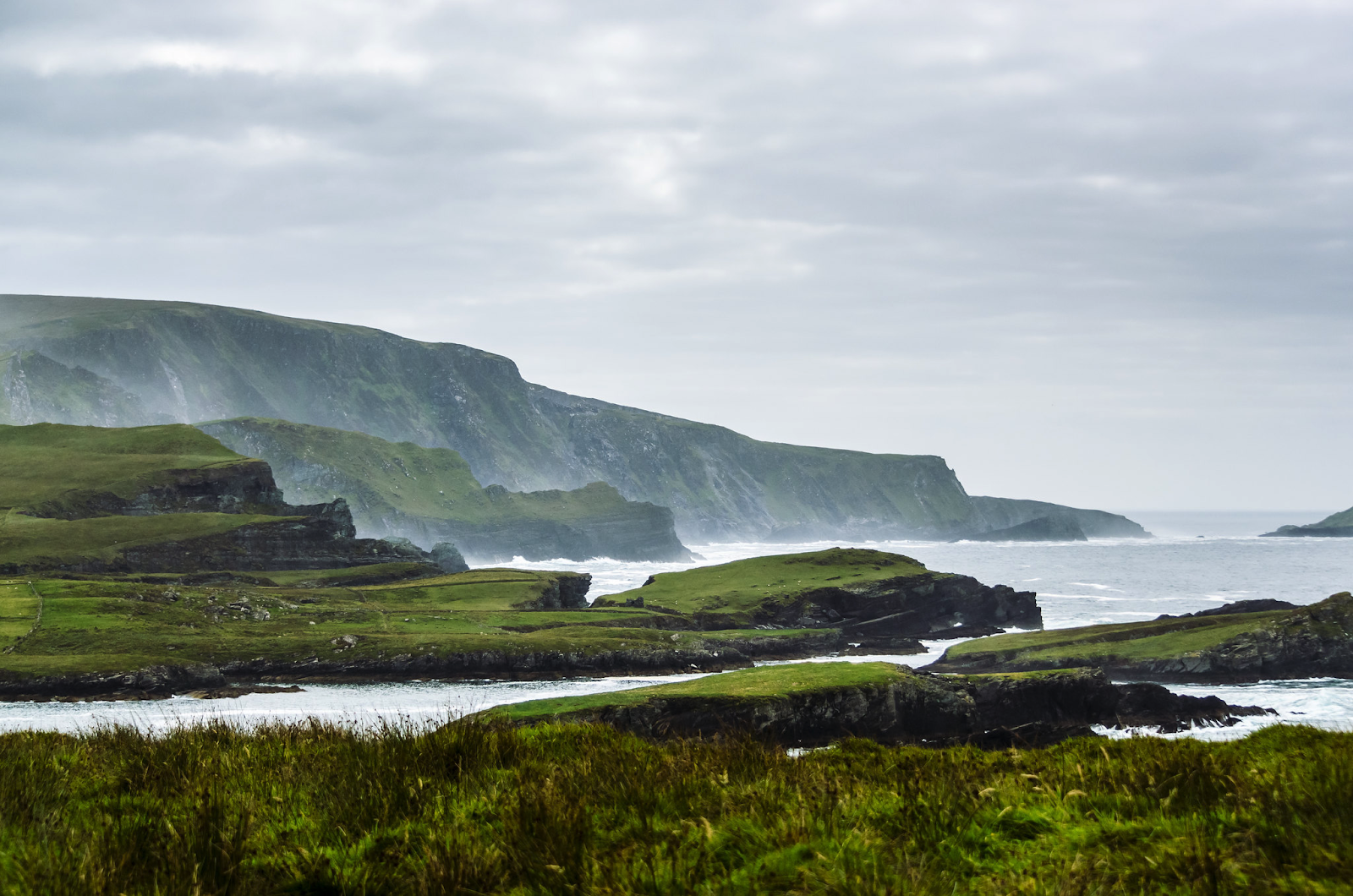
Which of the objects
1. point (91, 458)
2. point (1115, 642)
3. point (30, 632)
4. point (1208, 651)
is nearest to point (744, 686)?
point (1208, 651)

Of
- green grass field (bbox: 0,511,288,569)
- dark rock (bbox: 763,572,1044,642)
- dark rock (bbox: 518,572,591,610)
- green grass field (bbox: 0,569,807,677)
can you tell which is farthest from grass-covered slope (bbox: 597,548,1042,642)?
green grass field (bbox: 0,511,288,569)

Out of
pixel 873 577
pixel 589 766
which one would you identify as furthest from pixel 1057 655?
pixel 589 766

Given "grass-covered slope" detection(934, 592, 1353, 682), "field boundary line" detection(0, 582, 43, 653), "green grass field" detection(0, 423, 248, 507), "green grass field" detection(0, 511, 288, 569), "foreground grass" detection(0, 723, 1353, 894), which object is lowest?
"grass-covered slope" detection(934, 592, 1353, 682)

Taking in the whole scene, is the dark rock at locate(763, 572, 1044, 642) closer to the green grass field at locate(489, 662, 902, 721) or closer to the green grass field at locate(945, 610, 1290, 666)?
the green grass field at locate(945, 610, 1290, 666)

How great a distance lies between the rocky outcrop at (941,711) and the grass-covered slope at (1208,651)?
16.7 m

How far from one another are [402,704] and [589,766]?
57119mm

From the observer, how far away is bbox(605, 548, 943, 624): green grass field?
11275 centimetres

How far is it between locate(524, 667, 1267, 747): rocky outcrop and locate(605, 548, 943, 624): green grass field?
5067 cm

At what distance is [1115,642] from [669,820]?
8274 centimetres

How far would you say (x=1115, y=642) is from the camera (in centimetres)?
8094

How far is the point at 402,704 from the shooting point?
206 ft

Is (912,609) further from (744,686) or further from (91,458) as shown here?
(91,458)

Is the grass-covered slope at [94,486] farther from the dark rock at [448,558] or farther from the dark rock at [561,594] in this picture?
the dark rock at [561,594]

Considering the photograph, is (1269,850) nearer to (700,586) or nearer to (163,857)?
(163,857)
